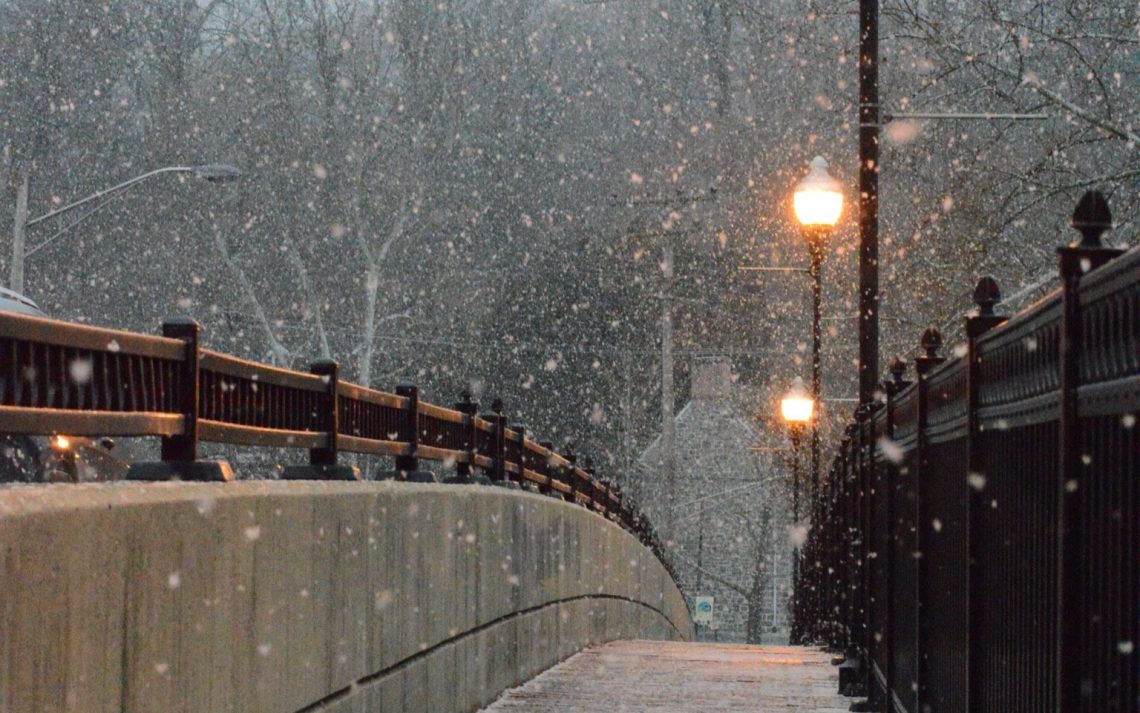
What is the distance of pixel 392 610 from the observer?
838cm

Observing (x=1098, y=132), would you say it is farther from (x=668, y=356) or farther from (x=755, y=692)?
(x=668, y=356)

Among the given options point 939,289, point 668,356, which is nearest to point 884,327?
point 668,356

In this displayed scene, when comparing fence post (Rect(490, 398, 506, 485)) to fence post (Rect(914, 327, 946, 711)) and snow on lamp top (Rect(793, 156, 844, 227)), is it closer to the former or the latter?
snow on lamp top (Rect(793, 156, 844, 227))

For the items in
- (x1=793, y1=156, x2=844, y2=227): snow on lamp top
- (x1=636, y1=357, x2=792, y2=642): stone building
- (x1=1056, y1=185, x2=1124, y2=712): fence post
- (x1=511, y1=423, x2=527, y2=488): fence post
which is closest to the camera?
(x1=1056, y1=185, x2=1124, y2=712): fence post

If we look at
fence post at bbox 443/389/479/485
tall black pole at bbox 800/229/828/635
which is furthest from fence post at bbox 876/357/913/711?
tall black pole at bbox 800/229/828/635

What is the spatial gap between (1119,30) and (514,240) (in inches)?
2119

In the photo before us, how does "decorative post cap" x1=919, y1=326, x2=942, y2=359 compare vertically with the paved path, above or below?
above

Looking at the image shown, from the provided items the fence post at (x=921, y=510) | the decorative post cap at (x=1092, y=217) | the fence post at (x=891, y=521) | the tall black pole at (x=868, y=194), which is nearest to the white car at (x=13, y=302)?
the tall black pole at (x=868, y=194)

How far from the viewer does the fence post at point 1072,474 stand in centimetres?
364

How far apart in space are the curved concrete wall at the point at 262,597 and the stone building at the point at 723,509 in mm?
51535

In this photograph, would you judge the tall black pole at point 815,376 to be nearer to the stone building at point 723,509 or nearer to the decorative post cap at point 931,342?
the decorative post cap at point 931,342

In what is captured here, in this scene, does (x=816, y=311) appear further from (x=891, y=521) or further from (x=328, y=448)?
(x=328, y=448)

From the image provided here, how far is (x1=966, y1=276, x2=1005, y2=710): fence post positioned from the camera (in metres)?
5.39

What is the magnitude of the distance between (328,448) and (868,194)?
754 cm
